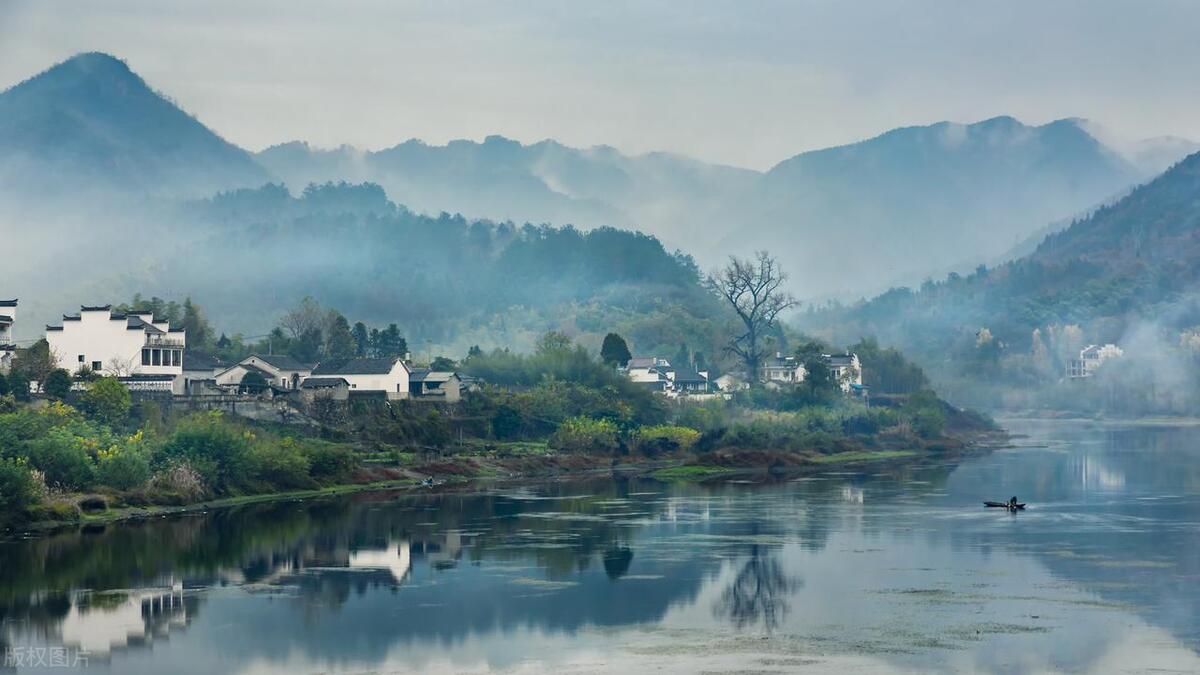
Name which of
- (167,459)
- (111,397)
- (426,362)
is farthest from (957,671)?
(426,362)

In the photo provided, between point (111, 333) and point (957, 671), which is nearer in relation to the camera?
point (957, 671)

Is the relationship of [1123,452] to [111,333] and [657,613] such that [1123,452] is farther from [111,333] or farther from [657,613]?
[657,613]

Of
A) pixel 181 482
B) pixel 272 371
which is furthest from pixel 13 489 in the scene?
pixel 272 371

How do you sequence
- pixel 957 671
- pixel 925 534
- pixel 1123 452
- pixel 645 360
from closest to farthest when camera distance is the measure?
1. pixel 957 671
2. pixel 925 534
3. pixel 1123 452
4. pixel 645 360

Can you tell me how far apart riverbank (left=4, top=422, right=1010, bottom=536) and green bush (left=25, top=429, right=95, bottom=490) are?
0.92 meters

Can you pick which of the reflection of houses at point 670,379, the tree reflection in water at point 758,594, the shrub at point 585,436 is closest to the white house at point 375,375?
the shrub at point 585,436

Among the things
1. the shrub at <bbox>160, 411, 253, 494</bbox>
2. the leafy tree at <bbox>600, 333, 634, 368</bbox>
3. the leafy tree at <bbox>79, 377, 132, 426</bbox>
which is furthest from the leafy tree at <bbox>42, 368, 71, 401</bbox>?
the leafy tree at <bbox>600, 333, 634, 368</bbox>

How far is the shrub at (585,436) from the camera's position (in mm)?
94000

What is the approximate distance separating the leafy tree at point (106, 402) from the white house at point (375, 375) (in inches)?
846

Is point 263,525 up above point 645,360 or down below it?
below

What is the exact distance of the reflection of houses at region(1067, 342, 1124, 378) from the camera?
18438cm

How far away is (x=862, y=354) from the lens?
463 feet

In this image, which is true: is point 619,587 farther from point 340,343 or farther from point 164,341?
point 340,343

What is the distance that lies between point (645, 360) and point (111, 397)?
72.8m
